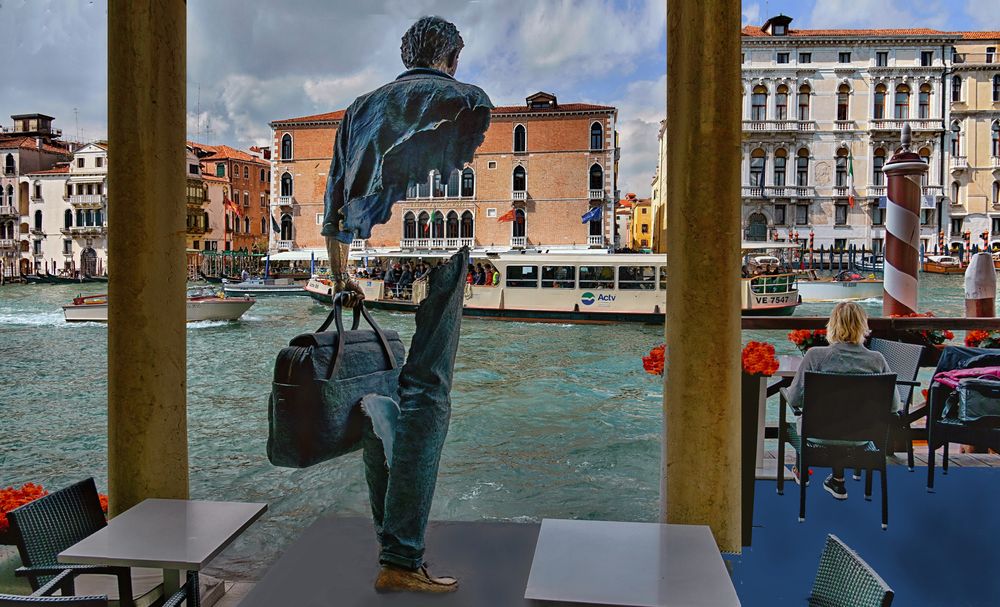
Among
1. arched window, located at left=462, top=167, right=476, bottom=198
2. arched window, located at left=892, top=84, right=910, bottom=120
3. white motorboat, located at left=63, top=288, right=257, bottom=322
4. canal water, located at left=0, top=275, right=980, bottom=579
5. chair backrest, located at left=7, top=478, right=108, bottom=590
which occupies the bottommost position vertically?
canal water, located at left=0, top=275, right=980, bottom=579

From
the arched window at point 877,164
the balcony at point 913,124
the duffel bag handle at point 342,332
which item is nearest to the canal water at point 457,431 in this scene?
the duffel bag handle at point 342,332

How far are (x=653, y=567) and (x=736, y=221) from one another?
0.93m

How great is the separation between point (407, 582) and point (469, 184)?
31.8 m

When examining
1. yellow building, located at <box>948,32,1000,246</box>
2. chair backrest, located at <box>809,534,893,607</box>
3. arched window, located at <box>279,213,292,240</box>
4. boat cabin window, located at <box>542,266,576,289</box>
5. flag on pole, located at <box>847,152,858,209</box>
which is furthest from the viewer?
yellow building, located at <box>948,32,1000,246</box>

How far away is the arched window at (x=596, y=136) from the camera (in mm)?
32156

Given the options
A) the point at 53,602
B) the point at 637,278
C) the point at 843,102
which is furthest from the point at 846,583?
the point at 843,102

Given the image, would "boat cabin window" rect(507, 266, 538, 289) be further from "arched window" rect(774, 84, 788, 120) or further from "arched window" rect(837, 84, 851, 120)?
"arched window" rect(837, 84, 851, 120)

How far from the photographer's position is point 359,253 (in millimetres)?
23641

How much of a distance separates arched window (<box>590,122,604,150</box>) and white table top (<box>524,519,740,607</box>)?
31.5 metres

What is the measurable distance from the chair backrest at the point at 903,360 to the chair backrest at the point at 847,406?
809mm

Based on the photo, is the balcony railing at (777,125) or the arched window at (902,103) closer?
the balcony railing at (777,125)

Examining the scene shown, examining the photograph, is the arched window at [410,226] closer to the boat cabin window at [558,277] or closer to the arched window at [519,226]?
the arched window at [519,226]

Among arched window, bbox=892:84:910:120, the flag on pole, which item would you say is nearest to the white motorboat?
the flag on pole

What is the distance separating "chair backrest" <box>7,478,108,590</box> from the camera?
1.92 meters
